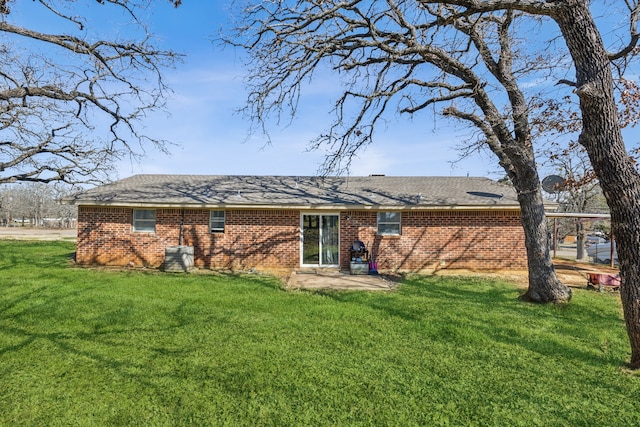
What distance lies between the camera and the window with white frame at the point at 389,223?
12.8 metres

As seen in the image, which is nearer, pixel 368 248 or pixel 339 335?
pixel 339 335

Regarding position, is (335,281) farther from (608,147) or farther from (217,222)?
(608,147)

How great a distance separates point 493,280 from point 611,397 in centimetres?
743

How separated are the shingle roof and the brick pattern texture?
474 millimetres

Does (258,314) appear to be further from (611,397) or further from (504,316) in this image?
(611,397)

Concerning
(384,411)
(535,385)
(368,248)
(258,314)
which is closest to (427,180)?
(368,248)

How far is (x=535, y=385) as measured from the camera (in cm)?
413

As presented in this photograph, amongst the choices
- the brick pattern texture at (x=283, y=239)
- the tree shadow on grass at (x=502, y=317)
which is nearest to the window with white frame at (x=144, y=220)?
the brick pattern texture at (x=283, y=239)

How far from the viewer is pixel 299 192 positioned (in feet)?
45.6

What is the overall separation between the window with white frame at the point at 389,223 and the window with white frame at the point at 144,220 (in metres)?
8.26

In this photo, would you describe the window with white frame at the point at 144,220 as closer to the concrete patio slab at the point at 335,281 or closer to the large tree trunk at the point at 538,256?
the concrete patio slab at the point at 335,281

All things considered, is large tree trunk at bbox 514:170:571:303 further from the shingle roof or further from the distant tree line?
the distant tree line

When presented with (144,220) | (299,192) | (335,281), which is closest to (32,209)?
(144,220)

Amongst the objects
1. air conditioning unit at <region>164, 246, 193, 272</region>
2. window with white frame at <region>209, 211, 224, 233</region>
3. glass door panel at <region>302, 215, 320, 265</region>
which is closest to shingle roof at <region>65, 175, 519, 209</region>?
window with white frame at <region>209, 211, 224, 233</region>
